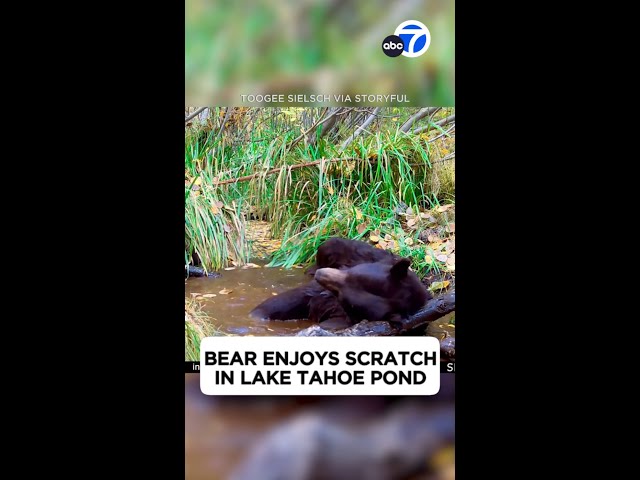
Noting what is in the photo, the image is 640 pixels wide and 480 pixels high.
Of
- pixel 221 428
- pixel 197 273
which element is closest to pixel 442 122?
pixel 197 273

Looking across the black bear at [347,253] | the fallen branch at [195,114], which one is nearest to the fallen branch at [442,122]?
the black bear at [347,253]

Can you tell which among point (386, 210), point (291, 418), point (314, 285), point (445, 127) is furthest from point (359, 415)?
point (445, 127)

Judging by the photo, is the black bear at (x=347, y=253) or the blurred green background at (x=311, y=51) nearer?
the blurred green background at (x=311, y=51)

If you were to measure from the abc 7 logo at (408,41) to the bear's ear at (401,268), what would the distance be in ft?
2.63

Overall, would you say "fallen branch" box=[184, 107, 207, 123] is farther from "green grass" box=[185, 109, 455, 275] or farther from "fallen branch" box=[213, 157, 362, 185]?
"fallen branch" box=[213, 157, 362, 185]

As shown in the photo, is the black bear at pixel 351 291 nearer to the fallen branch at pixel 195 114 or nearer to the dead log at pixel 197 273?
the dead log at pixel 197 273

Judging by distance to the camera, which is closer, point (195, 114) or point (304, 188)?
point (195, 114)

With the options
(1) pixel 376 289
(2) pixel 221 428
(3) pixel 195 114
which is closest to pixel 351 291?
(1) pixel 376 289

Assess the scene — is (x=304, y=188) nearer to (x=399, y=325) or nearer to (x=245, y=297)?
(x=245, y=297)

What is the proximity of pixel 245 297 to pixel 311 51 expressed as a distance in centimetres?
100

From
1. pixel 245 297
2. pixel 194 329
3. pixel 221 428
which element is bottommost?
pixel 221 428

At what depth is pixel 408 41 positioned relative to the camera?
2.52 metres

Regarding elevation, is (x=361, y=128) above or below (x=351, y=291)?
above

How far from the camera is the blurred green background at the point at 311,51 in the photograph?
250 centimetres
